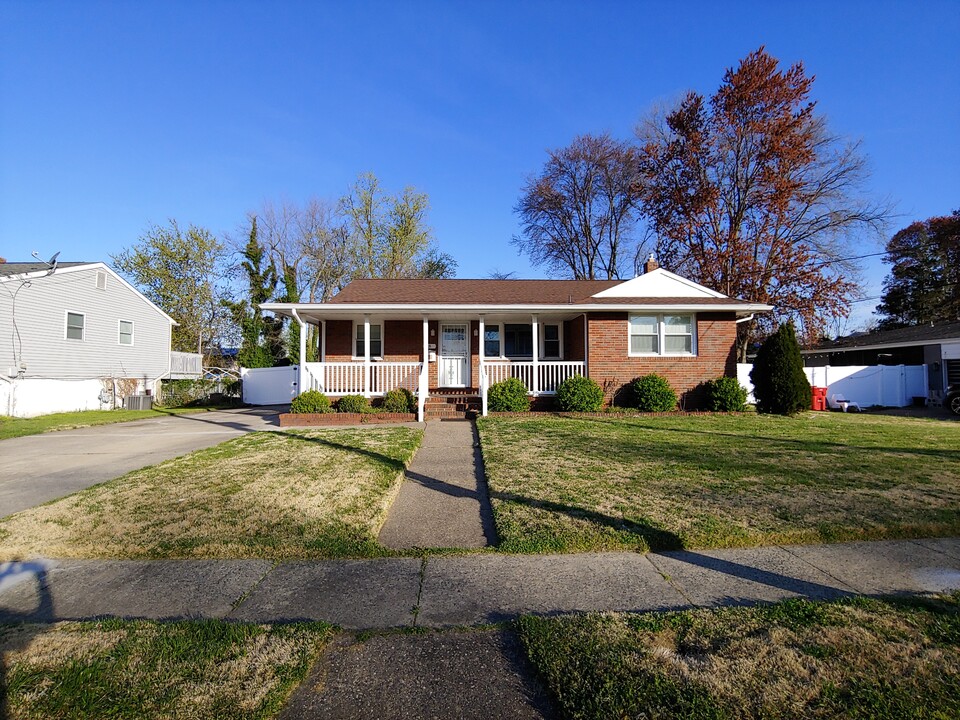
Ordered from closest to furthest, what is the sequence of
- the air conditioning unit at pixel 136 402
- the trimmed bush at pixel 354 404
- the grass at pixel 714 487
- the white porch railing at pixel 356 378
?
the grass at pixel 714 487, the trimmed bush at pixel 354 404, the white porch railing at pixel 356 378, the air conditioning unit at pixel 136 402

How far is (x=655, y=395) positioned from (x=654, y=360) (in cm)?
128

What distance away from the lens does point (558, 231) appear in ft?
112

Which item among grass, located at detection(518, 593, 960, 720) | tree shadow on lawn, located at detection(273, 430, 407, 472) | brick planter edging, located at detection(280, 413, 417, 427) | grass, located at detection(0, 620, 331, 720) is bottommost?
grass, located at detection(0, 620, 331, 720)

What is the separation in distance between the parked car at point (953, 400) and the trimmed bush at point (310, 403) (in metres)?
18.9

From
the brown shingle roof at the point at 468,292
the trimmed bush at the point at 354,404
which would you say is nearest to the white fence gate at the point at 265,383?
the brown shingle roof at the point at 468,292

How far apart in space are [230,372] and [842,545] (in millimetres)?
27691

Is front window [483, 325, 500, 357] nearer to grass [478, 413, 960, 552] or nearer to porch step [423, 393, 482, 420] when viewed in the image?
porch step [423, 393, 482, 420]

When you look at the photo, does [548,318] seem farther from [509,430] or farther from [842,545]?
[842,545]

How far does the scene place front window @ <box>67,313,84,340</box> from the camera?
19.1 meters

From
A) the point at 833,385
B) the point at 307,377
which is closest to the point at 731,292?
the point at 833,385

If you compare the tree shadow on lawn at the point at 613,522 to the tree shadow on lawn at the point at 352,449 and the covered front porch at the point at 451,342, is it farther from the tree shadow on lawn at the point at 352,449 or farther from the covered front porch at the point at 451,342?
the covered front porch at the point at 451,342

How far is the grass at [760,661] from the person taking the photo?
2057mm

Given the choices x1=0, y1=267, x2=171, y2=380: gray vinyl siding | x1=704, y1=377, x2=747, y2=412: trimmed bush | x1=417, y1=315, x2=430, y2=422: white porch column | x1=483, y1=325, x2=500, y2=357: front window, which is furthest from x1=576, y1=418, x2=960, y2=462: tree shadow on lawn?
x1=0, y1=267, x2=171, y2=380: gray vinyl siding

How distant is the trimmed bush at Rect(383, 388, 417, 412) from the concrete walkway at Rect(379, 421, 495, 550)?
423cm
